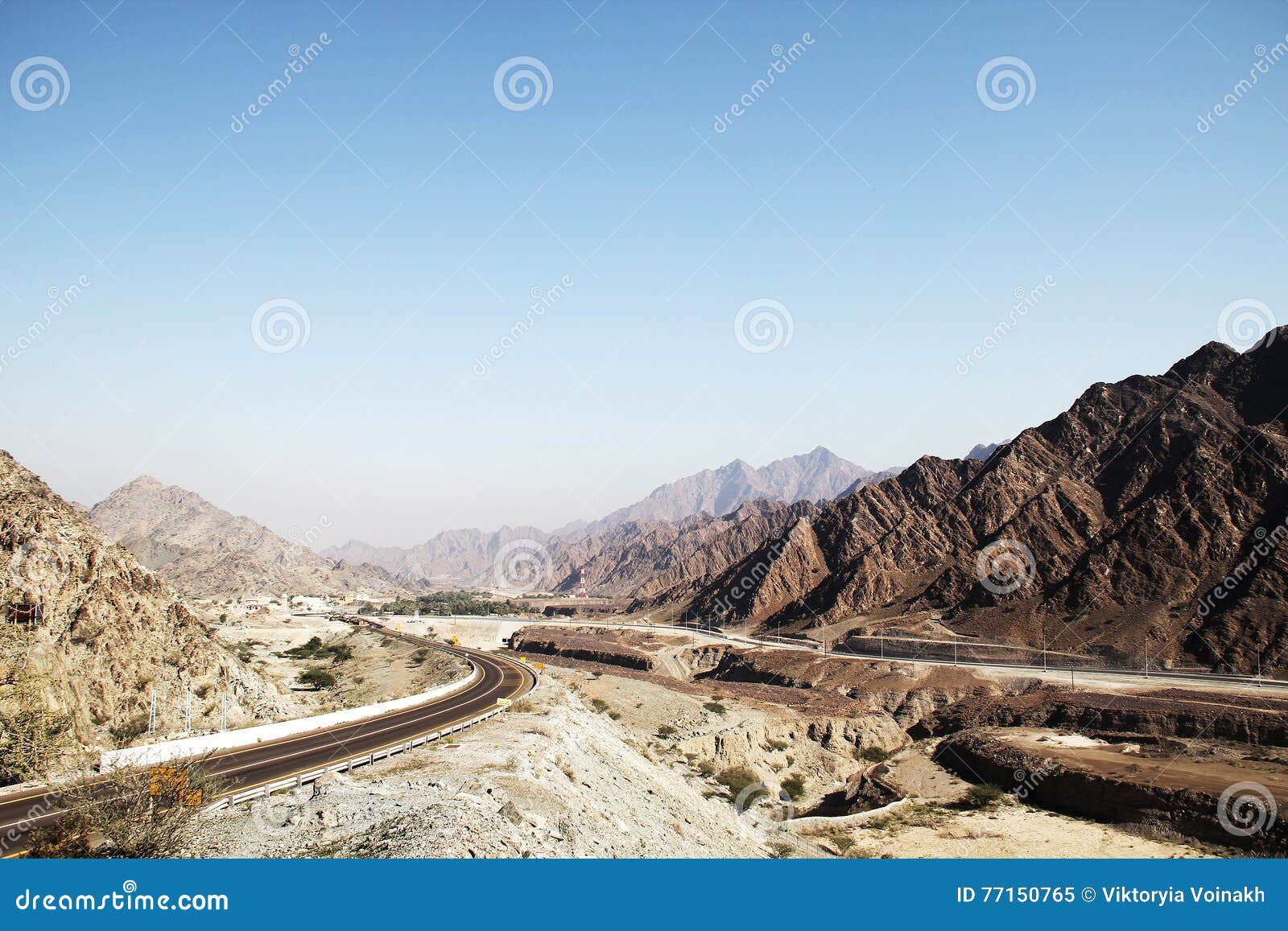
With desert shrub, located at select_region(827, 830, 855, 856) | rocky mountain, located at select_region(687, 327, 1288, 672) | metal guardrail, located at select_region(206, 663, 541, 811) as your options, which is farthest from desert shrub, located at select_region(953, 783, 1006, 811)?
rocky mountain, located at select_region(687, 327, 1288, 672)

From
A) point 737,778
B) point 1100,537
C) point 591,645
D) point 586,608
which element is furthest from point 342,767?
point 586,608

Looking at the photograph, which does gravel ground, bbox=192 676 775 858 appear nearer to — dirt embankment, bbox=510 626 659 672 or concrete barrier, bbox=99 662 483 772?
concrete barrier, bbox=99 662 483 772

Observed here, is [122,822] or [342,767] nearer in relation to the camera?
[122,822]

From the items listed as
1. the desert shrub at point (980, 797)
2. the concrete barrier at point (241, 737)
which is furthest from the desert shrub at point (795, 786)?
the concrete barrier at point (241, 737)

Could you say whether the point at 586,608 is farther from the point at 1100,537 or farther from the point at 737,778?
the point at 737,778

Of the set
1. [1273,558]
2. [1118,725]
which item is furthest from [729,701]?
[1273,558]
